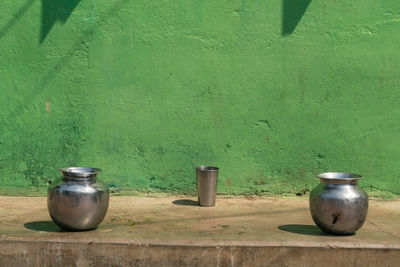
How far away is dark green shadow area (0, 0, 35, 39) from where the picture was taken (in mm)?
4621

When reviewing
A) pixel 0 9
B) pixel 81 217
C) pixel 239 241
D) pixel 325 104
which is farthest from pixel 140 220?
pixel 0 9

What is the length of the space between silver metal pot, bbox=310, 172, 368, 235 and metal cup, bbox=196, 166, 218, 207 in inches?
47.0

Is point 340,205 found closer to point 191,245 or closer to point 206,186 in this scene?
point 191,245

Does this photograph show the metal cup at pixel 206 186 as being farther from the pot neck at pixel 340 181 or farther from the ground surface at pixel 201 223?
the pot neck at pixel 340 181

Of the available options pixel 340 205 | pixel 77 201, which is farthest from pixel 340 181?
pixel 77 201

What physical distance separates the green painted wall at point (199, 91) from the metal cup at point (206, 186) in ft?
1.27

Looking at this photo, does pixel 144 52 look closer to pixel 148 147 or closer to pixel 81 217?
pixel 148 147

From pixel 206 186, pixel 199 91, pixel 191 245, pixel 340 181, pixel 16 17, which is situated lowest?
pixel 191 245

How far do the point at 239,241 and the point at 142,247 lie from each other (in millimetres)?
665

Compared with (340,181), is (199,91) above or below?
above

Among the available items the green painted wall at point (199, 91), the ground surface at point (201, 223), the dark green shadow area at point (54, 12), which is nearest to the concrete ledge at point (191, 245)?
the ground surface at point (201, 223)

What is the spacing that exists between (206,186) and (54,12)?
2.30 meters

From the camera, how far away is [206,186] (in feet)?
14.4

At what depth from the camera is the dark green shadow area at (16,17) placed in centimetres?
462
